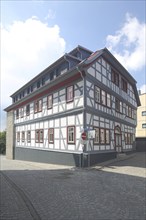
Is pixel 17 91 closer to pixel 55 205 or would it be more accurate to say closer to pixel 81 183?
pixel 81 183

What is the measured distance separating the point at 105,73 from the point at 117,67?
327 centimetres

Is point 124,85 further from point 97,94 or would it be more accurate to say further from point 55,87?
point 55,87

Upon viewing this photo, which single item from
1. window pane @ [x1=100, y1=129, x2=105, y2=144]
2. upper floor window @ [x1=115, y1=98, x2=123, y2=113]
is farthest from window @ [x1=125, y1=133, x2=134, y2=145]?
window pane @ [x1=100, y1=129, x2=105, y2=144]

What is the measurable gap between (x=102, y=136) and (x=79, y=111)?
374cm

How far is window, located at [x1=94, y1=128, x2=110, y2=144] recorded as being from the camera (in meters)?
17.8

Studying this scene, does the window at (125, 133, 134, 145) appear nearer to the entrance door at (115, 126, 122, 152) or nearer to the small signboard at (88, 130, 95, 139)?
the entrance door at (115, 126, 122, 152)

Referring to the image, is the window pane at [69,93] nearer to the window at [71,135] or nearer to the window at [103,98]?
the window at [71,135]

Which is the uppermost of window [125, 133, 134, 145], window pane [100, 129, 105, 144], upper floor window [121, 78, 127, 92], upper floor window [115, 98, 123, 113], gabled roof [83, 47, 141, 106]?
gabled roof [83, 47, 141, 106]

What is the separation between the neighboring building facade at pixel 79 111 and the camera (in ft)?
54.6

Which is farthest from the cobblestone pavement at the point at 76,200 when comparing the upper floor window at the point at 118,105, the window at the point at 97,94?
the upper floor window at the point at 118,105

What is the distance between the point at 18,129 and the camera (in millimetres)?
30641

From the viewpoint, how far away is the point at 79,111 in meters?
16.6

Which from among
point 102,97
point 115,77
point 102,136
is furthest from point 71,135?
point 115,77

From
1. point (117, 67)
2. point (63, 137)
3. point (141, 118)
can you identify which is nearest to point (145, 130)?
point (141, 118)
